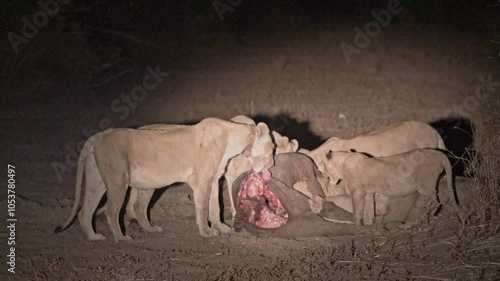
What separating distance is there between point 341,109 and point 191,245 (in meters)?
7.34

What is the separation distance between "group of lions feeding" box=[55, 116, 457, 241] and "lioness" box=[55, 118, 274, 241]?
1cm

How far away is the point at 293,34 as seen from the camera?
56.9 feet

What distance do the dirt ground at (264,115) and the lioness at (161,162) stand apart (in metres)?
0.32

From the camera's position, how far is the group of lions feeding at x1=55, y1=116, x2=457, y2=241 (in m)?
7.03

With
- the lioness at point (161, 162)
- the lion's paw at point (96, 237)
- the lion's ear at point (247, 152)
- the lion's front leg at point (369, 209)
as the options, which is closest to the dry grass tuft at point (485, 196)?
the lion's front leg at point (369, 209)

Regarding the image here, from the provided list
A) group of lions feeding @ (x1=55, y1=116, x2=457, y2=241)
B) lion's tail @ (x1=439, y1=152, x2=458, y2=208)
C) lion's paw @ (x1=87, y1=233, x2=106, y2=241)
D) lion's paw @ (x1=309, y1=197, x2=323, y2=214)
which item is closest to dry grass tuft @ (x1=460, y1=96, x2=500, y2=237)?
lion's tail @ (x1=439, y1=152, x2=458, y2=208)

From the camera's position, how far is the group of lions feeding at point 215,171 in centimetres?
703

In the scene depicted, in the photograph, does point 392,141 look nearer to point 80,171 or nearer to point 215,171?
point 215,171

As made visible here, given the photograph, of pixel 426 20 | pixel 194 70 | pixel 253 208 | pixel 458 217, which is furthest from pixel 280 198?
pixel 426 20

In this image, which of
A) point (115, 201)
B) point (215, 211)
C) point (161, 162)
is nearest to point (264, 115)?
point (215, 211)

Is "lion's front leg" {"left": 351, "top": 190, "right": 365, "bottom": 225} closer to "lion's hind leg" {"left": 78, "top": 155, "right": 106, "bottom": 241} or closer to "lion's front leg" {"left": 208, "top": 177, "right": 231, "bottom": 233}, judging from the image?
"lion's front leg" {"left": 208, "top": 177, "right": 231, "bottom": 233}

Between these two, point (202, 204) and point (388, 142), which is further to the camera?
point (388, 142)

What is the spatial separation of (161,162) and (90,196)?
2.98 ft

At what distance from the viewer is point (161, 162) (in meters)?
7.27
